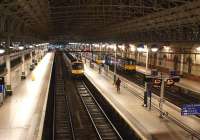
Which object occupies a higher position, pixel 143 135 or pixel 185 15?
pixel 185 15

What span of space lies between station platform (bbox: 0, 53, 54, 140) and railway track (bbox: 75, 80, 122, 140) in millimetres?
3622

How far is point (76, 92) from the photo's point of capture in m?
33.7

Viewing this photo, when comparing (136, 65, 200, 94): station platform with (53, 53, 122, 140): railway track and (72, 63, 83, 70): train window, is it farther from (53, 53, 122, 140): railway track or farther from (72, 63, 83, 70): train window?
(72, 63, 83, 70): train window

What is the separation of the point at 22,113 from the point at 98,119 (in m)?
5.32

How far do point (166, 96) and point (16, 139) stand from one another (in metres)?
18.1

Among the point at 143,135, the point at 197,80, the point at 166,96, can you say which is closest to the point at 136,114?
the point at 143,135

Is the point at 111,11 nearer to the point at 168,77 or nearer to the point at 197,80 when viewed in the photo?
the point at 197,80

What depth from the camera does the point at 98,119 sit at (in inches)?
870

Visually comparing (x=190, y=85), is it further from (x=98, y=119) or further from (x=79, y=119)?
(x=79, y=119)

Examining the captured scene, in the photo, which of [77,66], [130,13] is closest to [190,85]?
[130,13]

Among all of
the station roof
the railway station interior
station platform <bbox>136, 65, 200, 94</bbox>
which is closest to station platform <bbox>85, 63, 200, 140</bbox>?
the railway station interior

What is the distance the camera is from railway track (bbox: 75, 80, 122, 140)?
719 inches

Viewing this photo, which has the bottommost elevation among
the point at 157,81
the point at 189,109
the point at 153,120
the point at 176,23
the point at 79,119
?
the point at 79,119

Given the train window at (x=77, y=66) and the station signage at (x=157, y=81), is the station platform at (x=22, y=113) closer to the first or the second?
the station signage at (x=157, y=81)
